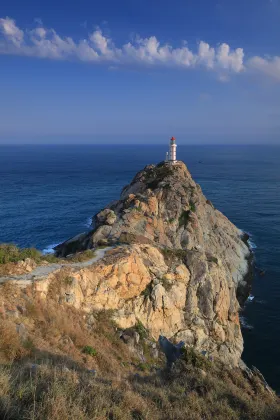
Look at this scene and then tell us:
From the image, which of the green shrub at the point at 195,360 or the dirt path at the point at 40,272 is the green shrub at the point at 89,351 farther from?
the dirt path at the point at 40,272

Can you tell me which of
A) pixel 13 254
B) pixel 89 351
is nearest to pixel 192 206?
pixel 13 254

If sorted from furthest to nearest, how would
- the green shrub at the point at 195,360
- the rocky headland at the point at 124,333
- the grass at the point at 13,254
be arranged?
the grass at the point at 13,254 < the green shrub at the point at 195,360 < the rocky headland at the point at 124,333

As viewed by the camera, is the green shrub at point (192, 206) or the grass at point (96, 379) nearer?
the grass at point (96, 379)

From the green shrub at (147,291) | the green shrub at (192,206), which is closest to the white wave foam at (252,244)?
the green shrub at (192,206)

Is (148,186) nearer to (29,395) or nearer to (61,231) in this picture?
(61,231)

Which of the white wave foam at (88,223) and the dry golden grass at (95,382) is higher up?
the dry golden grass at (95,382)

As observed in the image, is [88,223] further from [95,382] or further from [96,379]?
[95,382]

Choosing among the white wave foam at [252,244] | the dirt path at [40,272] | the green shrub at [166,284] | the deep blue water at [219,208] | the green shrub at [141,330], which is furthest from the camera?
the white wave foam at [252,244]

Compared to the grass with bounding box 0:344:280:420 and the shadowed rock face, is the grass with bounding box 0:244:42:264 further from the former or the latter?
the grass with bounding box 0:344:280:420

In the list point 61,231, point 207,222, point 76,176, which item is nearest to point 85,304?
point 207,222
